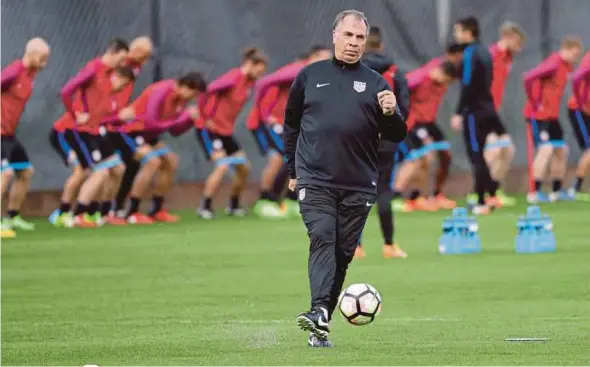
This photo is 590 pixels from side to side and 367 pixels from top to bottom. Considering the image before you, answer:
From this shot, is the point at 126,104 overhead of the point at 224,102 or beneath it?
beneath

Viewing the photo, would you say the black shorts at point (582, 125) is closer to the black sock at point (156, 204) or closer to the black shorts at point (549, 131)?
the black shorts at point (549, 131)

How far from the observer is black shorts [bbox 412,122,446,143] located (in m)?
25.5

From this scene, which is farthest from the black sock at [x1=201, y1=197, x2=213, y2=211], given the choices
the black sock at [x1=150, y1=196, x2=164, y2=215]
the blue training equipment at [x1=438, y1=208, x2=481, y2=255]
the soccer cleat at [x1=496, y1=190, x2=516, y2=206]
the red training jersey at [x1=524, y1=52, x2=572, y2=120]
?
the blue training equipment at [x1=438, y1=208, x2=481, y2=255]

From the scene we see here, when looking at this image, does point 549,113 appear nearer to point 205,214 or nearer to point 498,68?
point 498,68

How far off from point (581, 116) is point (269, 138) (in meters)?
5.34

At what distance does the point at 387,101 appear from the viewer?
988 cm

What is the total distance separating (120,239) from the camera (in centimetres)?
2077

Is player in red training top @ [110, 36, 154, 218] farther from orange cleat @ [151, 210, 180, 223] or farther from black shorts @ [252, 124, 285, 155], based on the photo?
black shorts @ [252, 124, 285, 155]

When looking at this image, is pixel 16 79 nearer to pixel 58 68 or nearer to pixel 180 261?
pixel 58 68

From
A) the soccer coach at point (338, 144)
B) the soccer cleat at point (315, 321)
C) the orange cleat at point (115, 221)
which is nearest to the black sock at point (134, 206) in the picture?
the orange cleat at point (115, 221)

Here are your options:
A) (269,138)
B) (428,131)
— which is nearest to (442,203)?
(428,131)

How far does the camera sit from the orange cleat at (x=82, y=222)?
23241 mm

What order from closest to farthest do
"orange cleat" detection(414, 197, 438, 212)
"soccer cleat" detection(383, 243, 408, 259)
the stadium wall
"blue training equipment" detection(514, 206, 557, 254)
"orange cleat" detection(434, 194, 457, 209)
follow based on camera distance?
"soccer cleat" detection(383, 243, 408, 259) → "blue training equipment" detection(514, 206, 557, 254) → the stadium wall → "orange cleat" detection(414, 197, 438, 212) → "orange cleat" detection(434, 194, 457, 209)

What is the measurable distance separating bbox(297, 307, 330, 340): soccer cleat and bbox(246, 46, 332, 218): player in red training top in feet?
48.4
